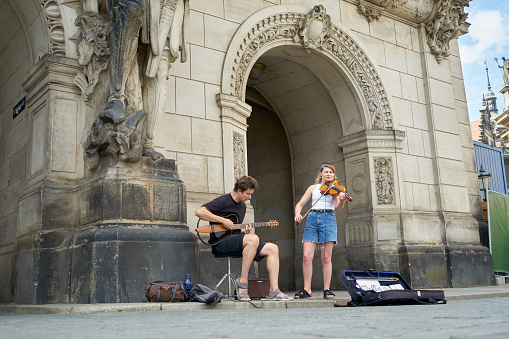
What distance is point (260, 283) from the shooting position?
729cm

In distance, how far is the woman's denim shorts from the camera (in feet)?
25.6

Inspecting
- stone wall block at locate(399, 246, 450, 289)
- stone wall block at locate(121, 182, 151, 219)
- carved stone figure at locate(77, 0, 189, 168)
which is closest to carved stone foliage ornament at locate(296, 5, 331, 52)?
carved stone figure at locate(77, 0, 189, 168)

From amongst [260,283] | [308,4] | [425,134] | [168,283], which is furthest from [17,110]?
[425,134]

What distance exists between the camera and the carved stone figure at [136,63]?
7.84m

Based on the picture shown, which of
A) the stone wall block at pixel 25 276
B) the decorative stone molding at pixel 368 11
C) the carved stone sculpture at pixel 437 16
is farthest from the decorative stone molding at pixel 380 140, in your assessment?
the stone wall block at pixel 25 276

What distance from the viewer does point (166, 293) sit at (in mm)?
6602

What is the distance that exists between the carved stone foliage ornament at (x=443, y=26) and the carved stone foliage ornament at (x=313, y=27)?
3467mm

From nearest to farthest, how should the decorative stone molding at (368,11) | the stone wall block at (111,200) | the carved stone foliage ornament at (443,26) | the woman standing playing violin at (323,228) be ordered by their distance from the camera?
the stone wall block at (111,200)
the woman standing playing violin at (323,228)
the decorative stone molding at (368,11)
the carved stone foliage ornament at (443,26)

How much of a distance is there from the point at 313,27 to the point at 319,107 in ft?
7.93

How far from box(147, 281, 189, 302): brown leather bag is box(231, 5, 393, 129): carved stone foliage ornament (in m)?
4.86

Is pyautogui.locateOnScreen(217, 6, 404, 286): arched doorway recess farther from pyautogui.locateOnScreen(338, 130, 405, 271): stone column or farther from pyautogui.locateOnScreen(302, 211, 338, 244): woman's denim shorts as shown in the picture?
pyautogui.locateOnScreen(302, 211, 338, 244): woman's denim shorts

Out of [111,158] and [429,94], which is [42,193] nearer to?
[111,158]

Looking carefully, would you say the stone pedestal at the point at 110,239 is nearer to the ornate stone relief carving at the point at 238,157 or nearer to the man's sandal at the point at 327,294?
the man's sandal at the point at 327,294

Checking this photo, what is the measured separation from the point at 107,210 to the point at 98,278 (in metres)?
0.91
